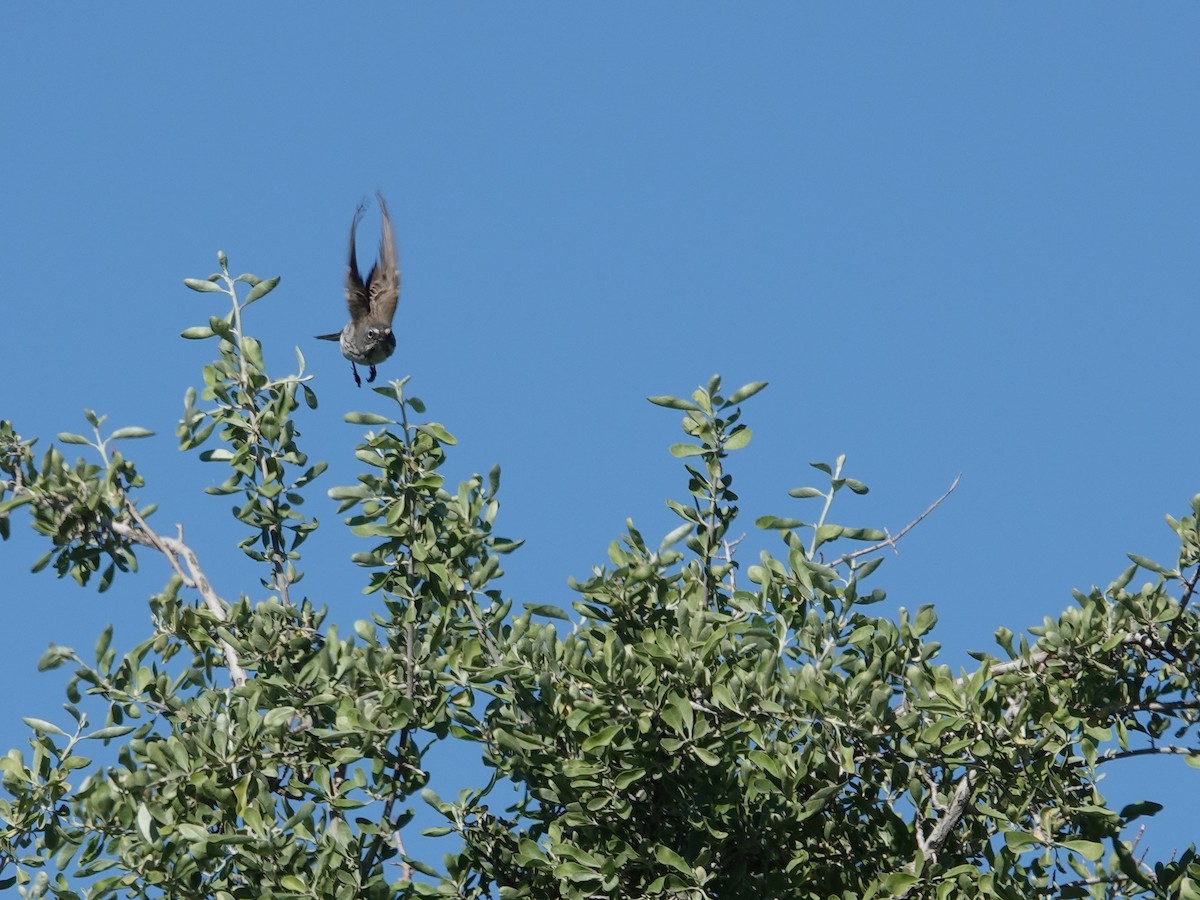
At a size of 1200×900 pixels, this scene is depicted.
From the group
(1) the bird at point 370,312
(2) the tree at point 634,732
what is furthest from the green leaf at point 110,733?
(1) the bird at point 370,312

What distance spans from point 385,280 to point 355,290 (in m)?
0.16

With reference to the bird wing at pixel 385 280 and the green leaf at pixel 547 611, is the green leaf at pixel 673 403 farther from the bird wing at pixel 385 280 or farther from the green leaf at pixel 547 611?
the bird wing at pixel 385 280

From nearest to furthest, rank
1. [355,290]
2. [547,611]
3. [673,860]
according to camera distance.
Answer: [673,860] < [547,611] < [355,290]

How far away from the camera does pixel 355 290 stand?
291 inches

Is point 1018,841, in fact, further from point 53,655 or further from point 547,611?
point 53,655

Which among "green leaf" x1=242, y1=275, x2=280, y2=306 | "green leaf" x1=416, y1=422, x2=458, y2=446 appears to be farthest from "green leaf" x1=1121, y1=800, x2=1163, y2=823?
"green leaf" x1=242, y1=275, x2=280, y2=306

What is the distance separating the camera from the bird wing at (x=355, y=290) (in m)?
7.41

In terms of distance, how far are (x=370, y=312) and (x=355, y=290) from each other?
0.39ft

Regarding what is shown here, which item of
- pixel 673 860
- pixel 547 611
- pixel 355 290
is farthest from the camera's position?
pixel 355 290

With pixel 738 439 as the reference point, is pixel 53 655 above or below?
below

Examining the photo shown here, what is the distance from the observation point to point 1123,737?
18.7ft

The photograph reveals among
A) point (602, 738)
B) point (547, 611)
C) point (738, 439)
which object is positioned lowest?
point (602, 738)

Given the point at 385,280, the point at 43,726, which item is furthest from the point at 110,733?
the point at 385,280

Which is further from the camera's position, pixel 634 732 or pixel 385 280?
pixel 385 280
